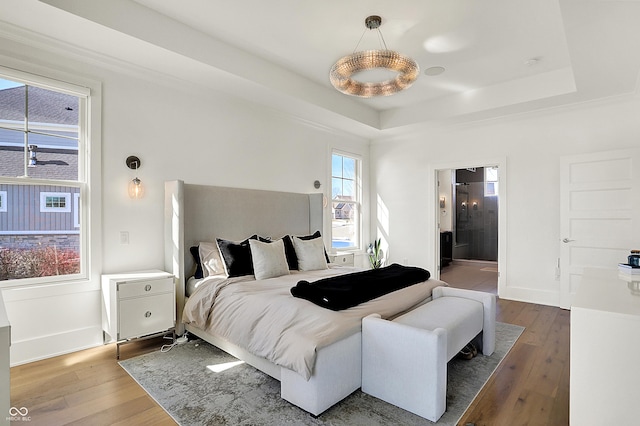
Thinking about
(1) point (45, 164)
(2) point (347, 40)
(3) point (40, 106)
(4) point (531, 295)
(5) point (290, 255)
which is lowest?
(4) point (531, 295)

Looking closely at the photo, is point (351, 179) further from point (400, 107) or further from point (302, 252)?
point (302, 252)

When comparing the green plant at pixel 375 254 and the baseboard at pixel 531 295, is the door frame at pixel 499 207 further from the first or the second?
the green plant at pixel 375 254

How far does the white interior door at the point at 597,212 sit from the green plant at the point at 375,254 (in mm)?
2745

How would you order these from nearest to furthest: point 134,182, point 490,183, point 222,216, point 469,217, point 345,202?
point 134,182 < point 222,216 < point 345,202 < point 490,183 < point 469,217

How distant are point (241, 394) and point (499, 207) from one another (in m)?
4.47

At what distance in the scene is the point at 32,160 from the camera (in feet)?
9.37

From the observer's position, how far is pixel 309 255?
12.9ft

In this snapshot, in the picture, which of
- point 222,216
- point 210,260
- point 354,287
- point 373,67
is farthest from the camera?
point 222,216

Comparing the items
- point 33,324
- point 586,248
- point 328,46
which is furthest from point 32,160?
point 586,248

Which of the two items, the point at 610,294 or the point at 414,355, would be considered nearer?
the point at 610,294

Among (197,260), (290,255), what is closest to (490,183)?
(290,255)

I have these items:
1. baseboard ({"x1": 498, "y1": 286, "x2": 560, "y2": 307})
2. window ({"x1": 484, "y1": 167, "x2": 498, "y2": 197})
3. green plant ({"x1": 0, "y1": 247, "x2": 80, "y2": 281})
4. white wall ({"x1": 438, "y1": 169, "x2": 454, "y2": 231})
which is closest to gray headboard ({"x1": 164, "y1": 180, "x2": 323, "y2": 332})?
green plant ({"x1": 0, "y1": 247, "x2": 80, "y2": 281})

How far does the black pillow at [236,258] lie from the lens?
11.0ft

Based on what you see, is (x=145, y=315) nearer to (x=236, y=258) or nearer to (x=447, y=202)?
(x=236, y=258)
